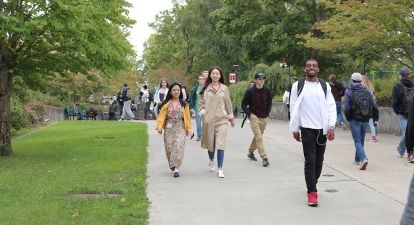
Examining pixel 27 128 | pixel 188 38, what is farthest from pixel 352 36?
pixel 188 38

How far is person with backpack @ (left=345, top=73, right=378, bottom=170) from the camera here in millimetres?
10258

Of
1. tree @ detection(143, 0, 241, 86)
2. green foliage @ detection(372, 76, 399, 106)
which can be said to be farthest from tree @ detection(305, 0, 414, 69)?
tree @ detection(143, 0, 241, 86)

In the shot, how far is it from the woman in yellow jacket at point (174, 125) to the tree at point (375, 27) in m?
7.97

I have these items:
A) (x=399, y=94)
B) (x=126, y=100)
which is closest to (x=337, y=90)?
(x=399, y=94)

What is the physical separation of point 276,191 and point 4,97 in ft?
24.1

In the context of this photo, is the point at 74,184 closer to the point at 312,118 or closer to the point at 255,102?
the point at 312,118

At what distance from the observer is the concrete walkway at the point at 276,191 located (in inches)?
261

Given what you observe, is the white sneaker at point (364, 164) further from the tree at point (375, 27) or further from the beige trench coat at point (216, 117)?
the tree at point (375, 27)

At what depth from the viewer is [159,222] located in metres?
6.37

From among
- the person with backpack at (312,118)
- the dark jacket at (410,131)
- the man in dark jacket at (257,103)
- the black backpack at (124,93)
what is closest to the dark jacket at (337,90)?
the man in dark jacket at (257,103)

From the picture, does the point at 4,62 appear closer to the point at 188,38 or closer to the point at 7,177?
the point at 7,177

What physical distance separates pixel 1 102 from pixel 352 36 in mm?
10416

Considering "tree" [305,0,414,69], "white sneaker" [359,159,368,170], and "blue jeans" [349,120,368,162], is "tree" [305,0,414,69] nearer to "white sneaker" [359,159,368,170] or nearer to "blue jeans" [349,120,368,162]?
"blue jeans" [349,120,368,162]

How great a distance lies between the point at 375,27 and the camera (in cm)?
1603
